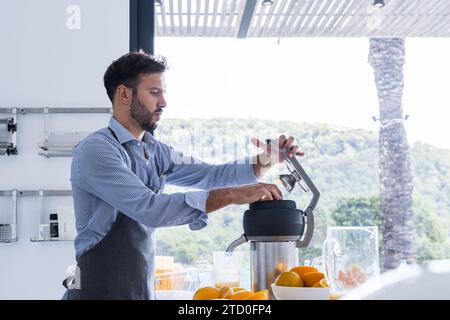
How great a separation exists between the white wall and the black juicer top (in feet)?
5.59

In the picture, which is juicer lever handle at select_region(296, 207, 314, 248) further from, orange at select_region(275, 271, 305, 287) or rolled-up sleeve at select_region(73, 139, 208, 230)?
rolled-up sleeve at select_region(73, 139, 208, 230)

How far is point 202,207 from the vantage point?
158cm

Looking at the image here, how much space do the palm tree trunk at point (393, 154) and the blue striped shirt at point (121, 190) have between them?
3883 millimetres

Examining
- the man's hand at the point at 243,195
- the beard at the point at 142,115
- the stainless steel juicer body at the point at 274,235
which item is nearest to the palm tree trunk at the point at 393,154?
the beard at the point at 142,115

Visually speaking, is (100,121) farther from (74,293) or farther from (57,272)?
(74,293)

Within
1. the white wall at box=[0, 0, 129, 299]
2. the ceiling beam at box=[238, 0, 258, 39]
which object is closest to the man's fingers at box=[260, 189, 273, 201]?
the white wall at box=[0, 0, 129, 299]

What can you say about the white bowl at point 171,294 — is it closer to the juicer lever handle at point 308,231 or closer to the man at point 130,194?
the man at point 130,194

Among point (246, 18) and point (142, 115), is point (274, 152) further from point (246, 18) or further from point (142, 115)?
point (246, 18)

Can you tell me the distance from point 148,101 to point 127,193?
0.49m

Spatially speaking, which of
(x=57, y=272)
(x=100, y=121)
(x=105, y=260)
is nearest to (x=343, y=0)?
(x=100, y=121)

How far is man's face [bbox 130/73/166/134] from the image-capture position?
2029 millimetres

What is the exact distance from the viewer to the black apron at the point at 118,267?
173 centimetres

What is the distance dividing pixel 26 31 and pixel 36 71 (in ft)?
0.66

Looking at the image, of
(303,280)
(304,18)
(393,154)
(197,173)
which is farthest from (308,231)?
(393,154)
